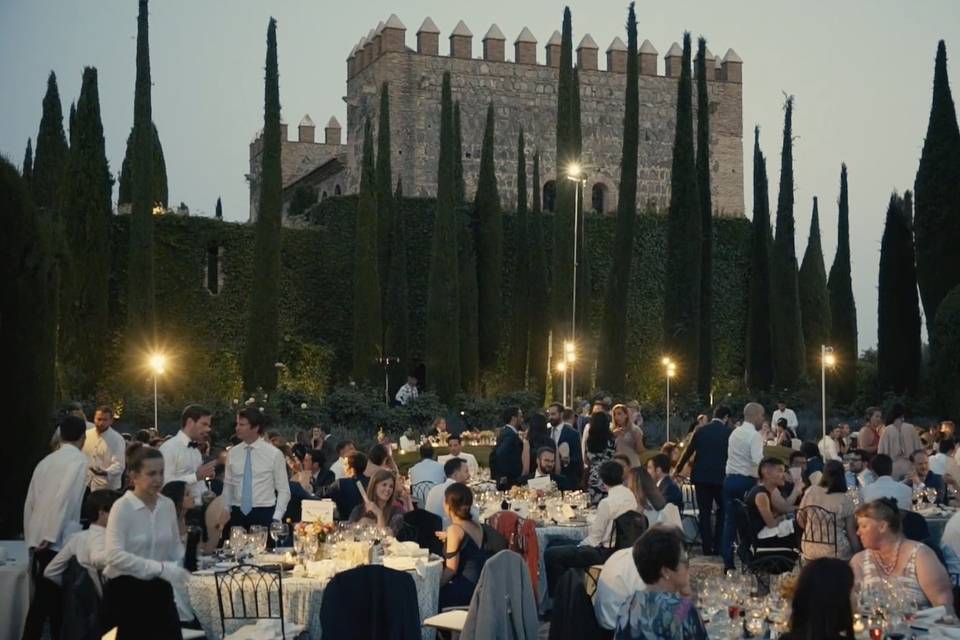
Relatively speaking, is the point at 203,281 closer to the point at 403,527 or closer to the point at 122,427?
the point at 122,427

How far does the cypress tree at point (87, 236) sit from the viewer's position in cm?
2912

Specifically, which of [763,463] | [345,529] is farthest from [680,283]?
[345,529]

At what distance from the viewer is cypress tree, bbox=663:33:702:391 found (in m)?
33.5

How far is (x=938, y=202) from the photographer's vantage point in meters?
29.0

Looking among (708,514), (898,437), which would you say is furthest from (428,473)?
(898,437)

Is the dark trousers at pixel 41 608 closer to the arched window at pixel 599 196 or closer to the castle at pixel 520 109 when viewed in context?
the castle at pixel 520 109

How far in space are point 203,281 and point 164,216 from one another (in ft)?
6.43

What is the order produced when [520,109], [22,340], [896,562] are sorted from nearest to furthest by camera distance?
[896,562], [22,340], [520,109]

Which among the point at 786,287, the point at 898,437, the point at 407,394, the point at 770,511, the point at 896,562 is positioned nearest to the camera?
the point at 896,562

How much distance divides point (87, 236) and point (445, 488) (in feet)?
66.4

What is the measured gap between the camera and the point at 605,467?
1096cm

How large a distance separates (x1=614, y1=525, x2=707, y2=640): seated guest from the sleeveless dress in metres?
2.92

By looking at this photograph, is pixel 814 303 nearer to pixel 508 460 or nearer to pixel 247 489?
pixel 508 460

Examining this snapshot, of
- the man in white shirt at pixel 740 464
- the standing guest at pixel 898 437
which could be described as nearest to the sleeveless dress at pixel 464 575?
the man in white shirt at pixel 740 464
